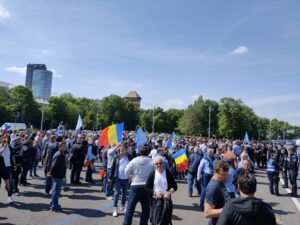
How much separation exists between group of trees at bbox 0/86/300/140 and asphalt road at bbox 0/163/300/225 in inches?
2055

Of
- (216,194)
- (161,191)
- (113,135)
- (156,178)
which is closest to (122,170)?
(156,178)

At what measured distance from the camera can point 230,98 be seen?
87875 millimetres

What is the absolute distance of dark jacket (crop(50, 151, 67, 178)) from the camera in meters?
8.23

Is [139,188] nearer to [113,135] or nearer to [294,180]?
[113,135]

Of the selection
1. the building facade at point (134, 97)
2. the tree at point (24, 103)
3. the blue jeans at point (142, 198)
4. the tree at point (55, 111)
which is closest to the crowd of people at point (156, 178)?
the blue jeans at point (142, 198)

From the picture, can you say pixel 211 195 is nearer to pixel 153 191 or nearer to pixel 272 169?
pixel 153 191

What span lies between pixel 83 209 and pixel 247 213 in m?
6.54

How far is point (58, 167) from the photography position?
8.32 meters

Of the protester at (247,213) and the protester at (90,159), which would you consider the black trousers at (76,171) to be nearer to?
the protester at (90,159)

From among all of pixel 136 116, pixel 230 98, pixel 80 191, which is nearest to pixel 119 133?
pixel 80 191

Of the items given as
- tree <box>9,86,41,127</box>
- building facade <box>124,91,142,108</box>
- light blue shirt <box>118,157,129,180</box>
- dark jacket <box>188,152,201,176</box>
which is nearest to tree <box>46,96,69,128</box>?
tree <box>9,86,41,127</box>

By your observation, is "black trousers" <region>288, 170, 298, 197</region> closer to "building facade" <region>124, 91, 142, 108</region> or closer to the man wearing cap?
the man wearing cap

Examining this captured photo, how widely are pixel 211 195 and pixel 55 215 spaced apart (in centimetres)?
499

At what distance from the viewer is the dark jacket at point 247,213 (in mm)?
2729
